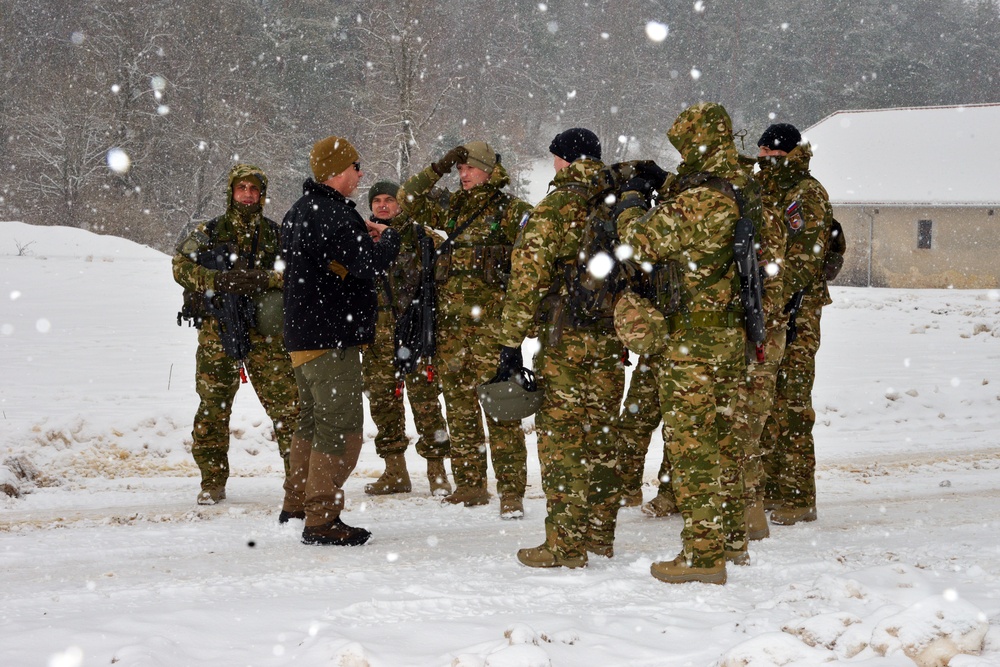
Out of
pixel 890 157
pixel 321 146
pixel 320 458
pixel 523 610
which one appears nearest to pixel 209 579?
pixel 320 458

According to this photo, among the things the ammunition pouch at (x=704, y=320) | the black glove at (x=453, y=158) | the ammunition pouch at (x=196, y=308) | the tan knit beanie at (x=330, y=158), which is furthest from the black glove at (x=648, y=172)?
the ammunition pouch at (x=196, y=308)

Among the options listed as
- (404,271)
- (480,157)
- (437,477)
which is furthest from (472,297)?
(437,477)

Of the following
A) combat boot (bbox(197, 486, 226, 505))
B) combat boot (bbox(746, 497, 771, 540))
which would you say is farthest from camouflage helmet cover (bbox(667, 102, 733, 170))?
combat boot (bbox(197, 486, 226, 505))

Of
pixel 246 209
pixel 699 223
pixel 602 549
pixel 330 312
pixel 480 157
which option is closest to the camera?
pixel 699 223

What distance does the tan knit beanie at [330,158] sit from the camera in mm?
5496

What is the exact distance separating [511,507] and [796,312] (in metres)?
2.43

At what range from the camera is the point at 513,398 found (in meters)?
5.04

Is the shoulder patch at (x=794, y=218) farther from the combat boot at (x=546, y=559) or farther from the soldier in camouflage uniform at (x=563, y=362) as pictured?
the combat boot at (x=546, y=559)

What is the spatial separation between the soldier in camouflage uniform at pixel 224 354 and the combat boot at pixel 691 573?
325 cm

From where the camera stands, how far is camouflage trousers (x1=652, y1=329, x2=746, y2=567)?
472cm

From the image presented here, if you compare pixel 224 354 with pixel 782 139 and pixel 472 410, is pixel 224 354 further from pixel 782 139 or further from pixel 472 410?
pixel 782 139

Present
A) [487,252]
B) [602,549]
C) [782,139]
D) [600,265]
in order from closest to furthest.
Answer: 1. [600,265]
2. [602,549]
3. [782,139]
4. [487,252]

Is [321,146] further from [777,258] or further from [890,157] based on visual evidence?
[890,157]

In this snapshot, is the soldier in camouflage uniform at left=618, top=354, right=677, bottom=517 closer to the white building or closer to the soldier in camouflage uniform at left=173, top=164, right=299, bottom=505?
the soldier in camouflage uniform at left=173, top=164, right=299, bottom=505
